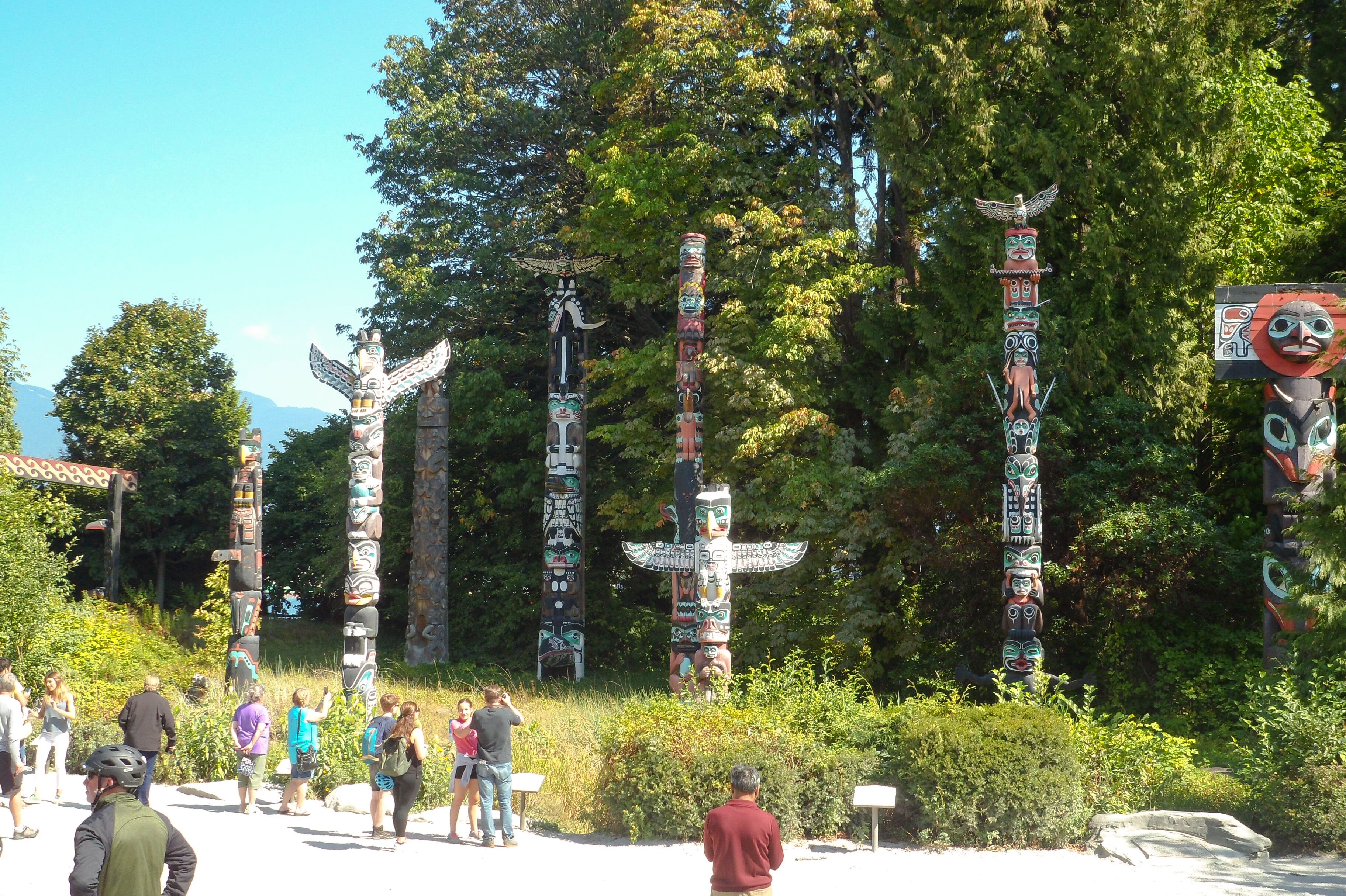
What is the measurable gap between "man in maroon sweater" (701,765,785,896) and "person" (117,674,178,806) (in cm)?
638

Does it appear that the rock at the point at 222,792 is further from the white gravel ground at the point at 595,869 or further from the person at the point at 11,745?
the person at the point at 11,745

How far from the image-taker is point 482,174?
26250 millimetres

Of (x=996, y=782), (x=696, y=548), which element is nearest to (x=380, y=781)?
(x=996, y=782)

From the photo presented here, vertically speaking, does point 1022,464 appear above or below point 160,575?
above

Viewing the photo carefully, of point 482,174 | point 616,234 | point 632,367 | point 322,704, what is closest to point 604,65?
point 482,174

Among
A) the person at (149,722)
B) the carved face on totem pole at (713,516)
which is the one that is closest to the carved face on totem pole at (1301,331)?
the carved face on totem pole at (713,516)

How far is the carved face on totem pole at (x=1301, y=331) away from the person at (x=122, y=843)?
43.7 ft

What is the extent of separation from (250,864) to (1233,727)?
1290 centimetres

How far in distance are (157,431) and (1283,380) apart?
24.5 metres

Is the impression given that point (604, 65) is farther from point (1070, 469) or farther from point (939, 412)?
point (1070, 469)

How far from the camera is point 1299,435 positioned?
14133mm

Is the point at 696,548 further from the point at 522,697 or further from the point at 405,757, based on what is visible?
the point at 405,757

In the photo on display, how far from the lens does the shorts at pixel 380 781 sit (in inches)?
393

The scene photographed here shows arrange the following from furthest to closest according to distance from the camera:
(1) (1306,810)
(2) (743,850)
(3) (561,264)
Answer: (3) (561,264)
(1) (1306,810)
(2) (743,850)
